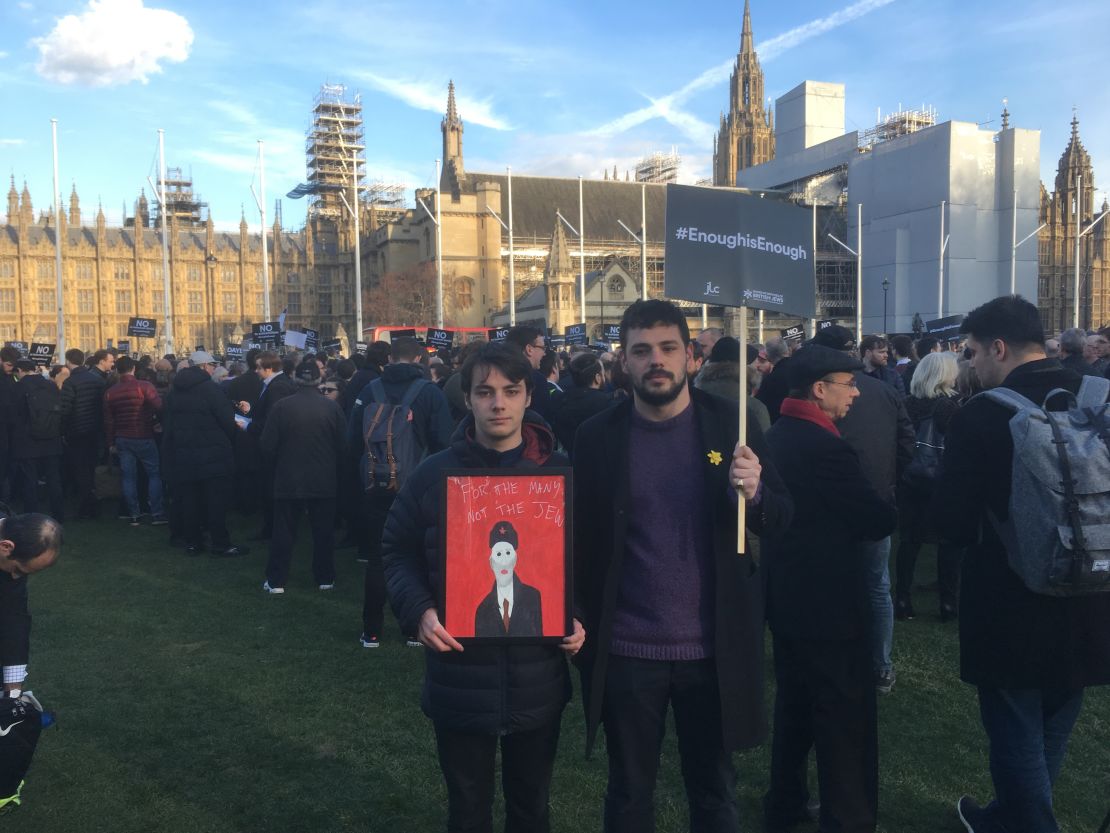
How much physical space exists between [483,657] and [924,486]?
4.70 metres

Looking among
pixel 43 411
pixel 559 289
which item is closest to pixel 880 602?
pixel 43 411

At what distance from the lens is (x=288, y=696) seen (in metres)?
5.38

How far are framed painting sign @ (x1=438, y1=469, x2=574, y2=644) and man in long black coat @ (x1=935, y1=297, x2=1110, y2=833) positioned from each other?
1503mm

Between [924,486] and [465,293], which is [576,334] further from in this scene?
[465,293]

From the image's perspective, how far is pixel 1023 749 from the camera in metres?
3.18

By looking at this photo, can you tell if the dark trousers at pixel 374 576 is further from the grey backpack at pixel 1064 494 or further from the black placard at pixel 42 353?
the black placard at pixel 42 353

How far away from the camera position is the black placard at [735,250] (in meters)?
3.05

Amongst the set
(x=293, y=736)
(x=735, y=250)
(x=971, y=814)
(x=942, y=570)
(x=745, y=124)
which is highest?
(x=745, y=124)

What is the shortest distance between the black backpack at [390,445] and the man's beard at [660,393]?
3508 mm

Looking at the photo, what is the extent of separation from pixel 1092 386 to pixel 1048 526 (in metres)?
0.53

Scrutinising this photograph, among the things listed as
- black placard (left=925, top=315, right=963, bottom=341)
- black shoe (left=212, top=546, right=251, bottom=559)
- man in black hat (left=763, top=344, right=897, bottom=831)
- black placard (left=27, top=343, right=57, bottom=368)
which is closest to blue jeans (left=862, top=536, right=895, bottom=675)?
man in black hat (left=763, top=344, right=897, bottom=831)

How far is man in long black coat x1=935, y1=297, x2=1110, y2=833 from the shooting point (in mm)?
3066

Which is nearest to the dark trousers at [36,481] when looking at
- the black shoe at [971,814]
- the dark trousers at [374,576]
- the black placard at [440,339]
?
the dark trousers at [374,576]

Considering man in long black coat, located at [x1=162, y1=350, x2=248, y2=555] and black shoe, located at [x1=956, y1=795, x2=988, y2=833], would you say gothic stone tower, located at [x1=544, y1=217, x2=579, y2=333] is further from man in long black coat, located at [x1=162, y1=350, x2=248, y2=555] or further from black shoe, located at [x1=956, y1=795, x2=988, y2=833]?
black shoe, located at [x1=956, y1=795, x2=988, y2=833]
